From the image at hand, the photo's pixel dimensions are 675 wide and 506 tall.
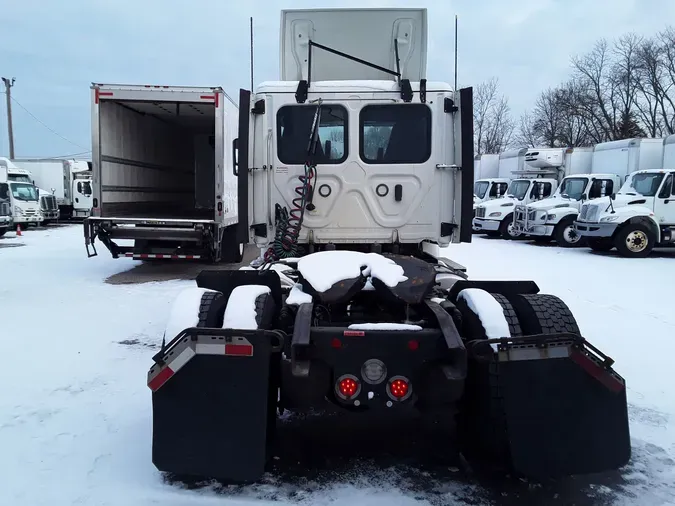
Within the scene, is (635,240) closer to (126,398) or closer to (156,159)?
(156,159)

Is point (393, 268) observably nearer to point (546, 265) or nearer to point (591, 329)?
point (591, 329)

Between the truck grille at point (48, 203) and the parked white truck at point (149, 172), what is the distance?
14.9 meters

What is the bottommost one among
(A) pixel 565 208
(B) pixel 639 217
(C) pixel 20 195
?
(B) pixel 639 217

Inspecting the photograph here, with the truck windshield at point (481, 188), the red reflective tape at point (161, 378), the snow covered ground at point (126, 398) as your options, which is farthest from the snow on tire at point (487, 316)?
the truck windshield at point (481, 188)

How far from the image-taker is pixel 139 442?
4.10 metres

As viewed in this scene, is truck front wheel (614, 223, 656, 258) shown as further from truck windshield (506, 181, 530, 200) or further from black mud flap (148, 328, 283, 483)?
black mud flap (148, 328, 283, 483)

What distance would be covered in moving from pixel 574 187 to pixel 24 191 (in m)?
22.2

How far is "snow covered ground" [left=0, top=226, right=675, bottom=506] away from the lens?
3.45m

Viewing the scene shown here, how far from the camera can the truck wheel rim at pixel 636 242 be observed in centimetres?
1590

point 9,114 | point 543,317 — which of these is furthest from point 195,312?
point 9,114

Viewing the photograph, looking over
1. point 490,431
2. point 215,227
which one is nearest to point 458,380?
point 490,431

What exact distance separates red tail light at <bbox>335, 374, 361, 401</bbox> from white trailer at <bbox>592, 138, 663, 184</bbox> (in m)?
18.0

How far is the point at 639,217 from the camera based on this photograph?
627 inches

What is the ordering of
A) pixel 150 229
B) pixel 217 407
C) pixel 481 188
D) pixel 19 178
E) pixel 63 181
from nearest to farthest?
pixel 217 407 → pixel 150 229 → pixel 481 188 → pixel 19 178 → pixel 63 181
